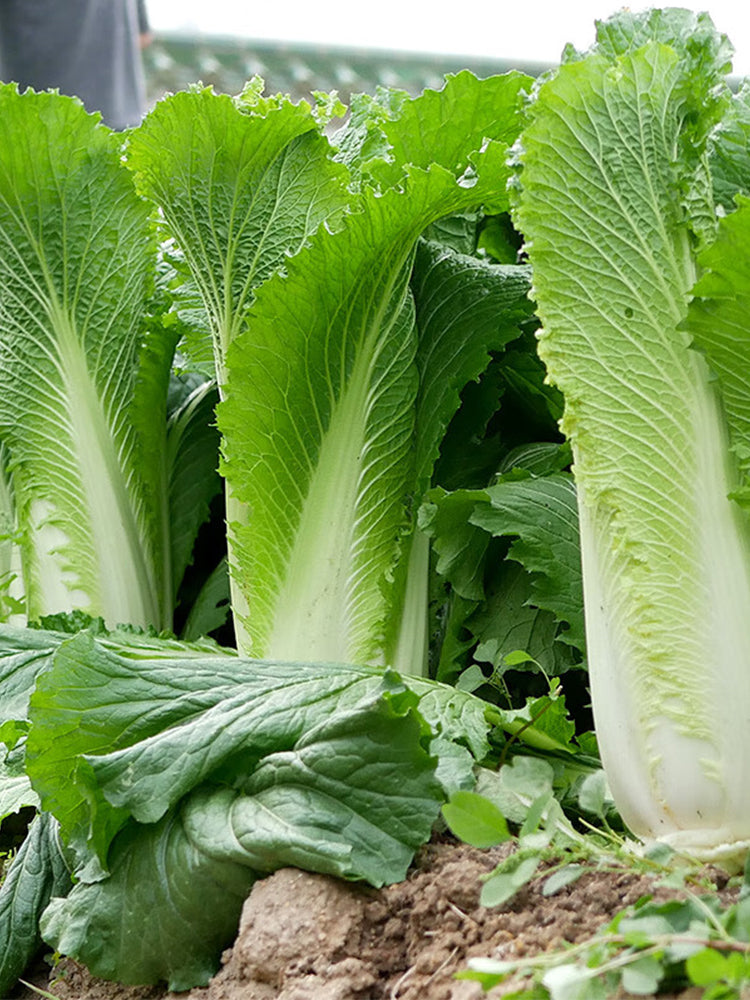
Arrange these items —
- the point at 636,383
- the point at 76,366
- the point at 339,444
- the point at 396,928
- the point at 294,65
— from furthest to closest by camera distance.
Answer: the point at 294,65 → the point at 76,366 → the point at 339,444 → the point at 636,383 → the point at 396,928

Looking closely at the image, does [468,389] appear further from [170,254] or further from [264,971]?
[264,971]

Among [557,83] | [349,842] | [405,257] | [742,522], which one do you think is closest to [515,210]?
[557,83]

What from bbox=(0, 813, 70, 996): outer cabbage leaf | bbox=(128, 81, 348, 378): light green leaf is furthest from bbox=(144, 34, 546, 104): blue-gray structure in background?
bbox=(0, 813, 70, 996): outer cabbage leaf

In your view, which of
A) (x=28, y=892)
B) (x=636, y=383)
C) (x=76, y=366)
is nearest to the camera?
(x=636, y=383)

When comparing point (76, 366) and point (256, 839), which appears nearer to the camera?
point (256, 839)

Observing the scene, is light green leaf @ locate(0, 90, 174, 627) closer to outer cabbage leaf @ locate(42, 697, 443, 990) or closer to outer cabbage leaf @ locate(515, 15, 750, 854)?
outer cabbage leaf @ locate(42, 697, 443, 990)

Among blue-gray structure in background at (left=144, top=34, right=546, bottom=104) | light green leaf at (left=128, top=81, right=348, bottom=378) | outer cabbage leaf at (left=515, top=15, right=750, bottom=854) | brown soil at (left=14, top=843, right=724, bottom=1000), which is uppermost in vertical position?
blue-gray structure in background at (left=144, top=34, right=546, bottom=104)

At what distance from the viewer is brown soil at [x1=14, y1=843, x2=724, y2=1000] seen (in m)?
1.06

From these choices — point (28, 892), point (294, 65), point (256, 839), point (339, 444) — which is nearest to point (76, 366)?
point (339, 444)

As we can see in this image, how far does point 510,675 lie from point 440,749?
413mm

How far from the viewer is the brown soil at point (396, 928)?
1056 millimetres

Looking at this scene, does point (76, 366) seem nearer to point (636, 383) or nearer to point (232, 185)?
point (232, 185)

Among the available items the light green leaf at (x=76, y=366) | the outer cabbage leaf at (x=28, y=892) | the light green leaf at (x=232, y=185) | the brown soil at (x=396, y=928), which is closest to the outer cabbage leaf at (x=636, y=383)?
the brown soil at (x=396, y=928)

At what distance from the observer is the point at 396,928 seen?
114 cm
